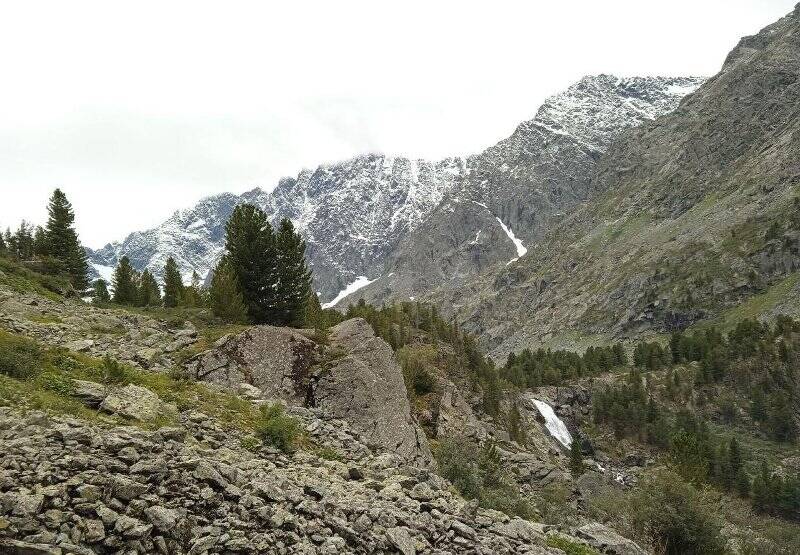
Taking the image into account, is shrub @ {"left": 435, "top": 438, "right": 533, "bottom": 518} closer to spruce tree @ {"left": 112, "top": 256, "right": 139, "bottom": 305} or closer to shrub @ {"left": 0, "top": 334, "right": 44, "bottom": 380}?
shrub @ {"left": 0, "top": 334, "right": 44, "bottom": 380}

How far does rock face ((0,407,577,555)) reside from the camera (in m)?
11.4

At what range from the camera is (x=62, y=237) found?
3059 inches

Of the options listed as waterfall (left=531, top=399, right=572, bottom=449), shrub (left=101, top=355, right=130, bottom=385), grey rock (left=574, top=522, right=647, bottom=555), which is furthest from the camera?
waterfall (left=531, top=399, right=572, bottom=449)

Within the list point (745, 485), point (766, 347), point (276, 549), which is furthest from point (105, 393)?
point (766, 347)

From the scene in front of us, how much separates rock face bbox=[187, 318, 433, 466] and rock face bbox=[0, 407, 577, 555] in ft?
37.9

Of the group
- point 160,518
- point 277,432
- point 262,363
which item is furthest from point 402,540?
point 262,363

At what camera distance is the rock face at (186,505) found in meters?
11.4

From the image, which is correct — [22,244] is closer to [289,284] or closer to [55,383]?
[289,284]

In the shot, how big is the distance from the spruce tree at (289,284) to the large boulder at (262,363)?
1222 centimetres

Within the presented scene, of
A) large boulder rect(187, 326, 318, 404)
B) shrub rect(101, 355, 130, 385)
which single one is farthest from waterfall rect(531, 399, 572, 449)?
shrub rect(101, 355, 130, 385)

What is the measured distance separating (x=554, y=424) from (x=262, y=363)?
11317cm

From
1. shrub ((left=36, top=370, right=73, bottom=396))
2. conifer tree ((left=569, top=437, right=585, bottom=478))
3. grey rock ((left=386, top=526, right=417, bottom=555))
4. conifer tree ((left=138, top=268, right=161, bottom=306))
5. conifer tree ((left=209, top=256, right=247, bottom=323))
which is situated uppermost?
conifer tree ((left=138, top=268, right=161, bottom=306))

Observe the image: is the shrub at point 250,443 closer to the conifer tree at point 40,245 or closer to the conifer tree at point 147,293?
the conifer tree at point 147,293

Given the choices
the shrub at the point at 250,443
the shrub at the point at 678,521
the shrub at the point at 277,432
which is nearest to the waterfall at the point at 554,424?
the shrub at the point at 678,521
